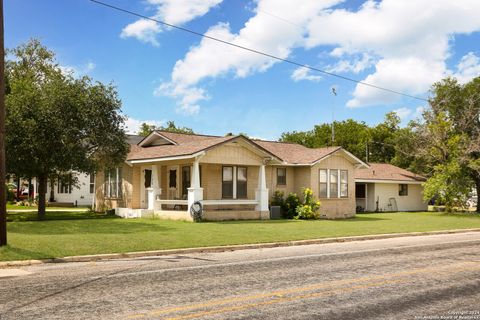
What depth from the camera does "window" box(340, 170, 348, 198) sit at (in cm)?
3278

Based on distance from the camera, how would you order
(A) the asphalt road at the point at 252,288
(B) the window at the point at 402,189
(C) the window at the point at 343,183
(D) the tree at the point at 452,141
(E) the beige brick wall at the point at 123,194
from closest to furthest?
(A) the asphalt road at the point at 252,288, (E) the beige brick wall at the point at 123,194, (C) the window at the point at 343,183, (D) the tree at the point at 452,141, (B) the window at the point at 402,189

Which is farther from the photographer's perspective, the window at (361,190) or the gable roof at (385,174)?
the window at (361,190)

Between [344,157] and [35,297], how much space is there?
27033 millimetres

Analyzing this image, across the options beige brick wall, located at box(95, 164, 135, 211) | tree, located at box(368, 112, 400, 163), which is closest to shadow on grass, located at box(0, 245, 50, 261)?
beige brick wall, located at box(95, 164, 135, 211)

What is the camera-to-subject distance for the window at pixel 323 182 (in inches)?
1242

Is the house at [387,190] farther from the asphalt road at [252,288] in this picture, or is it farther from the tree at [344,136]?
the asphalt road at [252,288]

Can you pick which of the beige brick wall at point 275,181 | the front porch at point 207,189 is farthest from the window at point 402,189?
the front porch at point 207,189

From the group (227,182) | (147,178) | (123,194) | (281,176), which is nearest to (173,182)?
(147,178)

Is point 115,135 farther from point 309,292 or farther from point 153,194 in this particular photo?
point 309,292

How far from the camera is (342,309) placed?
24.0 feet

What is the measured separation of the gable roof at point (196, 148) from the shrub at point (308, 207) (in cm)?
198

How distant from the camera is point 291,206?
29891 millimetres

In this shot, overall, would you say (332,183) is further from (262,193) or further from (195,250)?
(195,250)

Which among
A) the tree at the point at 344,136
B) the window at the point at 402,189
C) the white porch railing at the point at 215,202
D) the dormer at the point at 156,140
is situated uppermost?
the tree at the point at 344,136
